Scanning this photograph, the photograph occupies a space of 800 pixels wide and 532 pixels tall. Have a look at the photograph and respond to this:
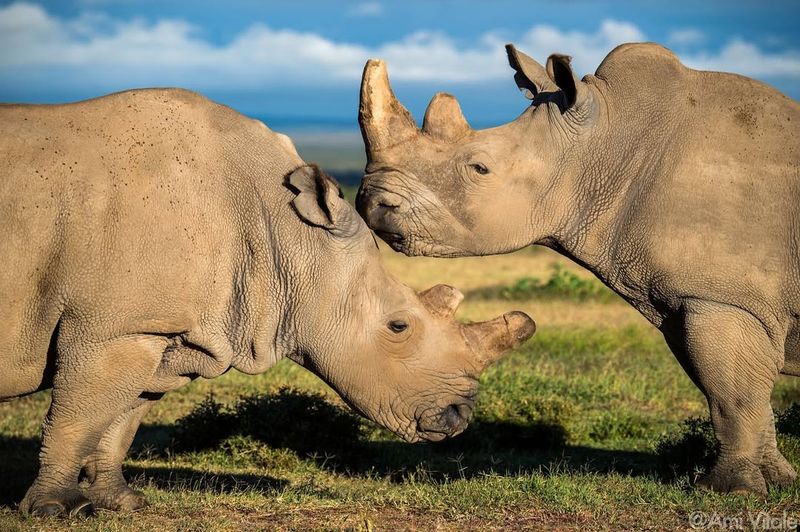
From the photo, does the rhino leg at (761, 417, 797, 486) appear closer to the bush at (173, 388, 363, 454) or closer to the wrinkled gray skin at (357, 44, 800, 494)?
the wrinkled gray skin at (357, 44, 800, 494)

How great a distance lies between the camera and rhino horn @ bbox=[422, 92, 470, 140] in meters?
6.99

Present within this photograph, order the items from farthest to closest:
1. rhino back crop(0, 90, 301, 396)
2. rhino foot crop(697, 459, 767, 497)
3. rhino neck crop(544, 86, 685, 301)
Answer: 1. rhino neck crop(544, 86, 685, 301)
2. rhino foot crop(697, 459, 767, 497)
3. rhino back crop(0, 90, 301, 396)

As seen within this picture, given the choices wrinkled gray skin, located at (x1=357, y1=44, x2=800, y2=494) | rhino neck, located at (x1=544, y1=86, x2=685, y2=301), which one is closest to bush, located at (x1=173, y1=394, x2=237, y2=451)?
wrinkled gray skin, located at (x1=357, y1=44, x2=800, y2=494)

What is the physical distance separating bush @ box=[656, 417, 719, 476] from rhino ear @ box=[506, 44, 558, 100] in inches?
94.2

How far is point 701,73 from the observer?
7012 mm

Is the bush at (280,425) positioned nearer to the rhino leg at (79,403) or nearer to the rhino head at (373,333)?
the rhino head at (373,333)

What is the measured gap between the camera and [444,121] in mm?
7008

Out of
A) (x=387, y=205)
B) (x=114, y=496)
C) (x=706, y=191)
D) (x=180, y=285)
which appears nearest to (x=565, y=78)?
(x=706, y=191)

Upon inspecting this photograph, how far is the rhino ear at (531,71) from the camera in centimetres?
705

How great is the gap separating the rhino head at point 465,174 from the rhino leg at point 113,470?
184 cm

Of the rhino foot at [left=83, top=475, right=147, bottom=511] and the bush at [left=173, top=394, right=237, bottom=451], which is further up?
the rhino foot at [left=83, top=475, right=147, bottom=511]

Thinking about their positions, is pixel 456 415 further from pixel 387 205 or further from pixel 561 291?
pixel 561 291

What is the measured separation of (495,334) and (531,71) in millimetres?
1702

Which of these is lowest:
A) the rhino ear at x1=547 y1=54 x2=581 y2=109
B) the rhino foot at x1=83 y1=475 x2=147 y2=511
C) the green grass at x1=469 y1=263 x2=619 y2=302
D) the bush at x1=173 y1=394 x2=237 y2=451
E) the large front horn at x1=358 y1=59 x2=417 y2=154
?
the green grass at x1=469 y1=263 x2=619 y2=302
